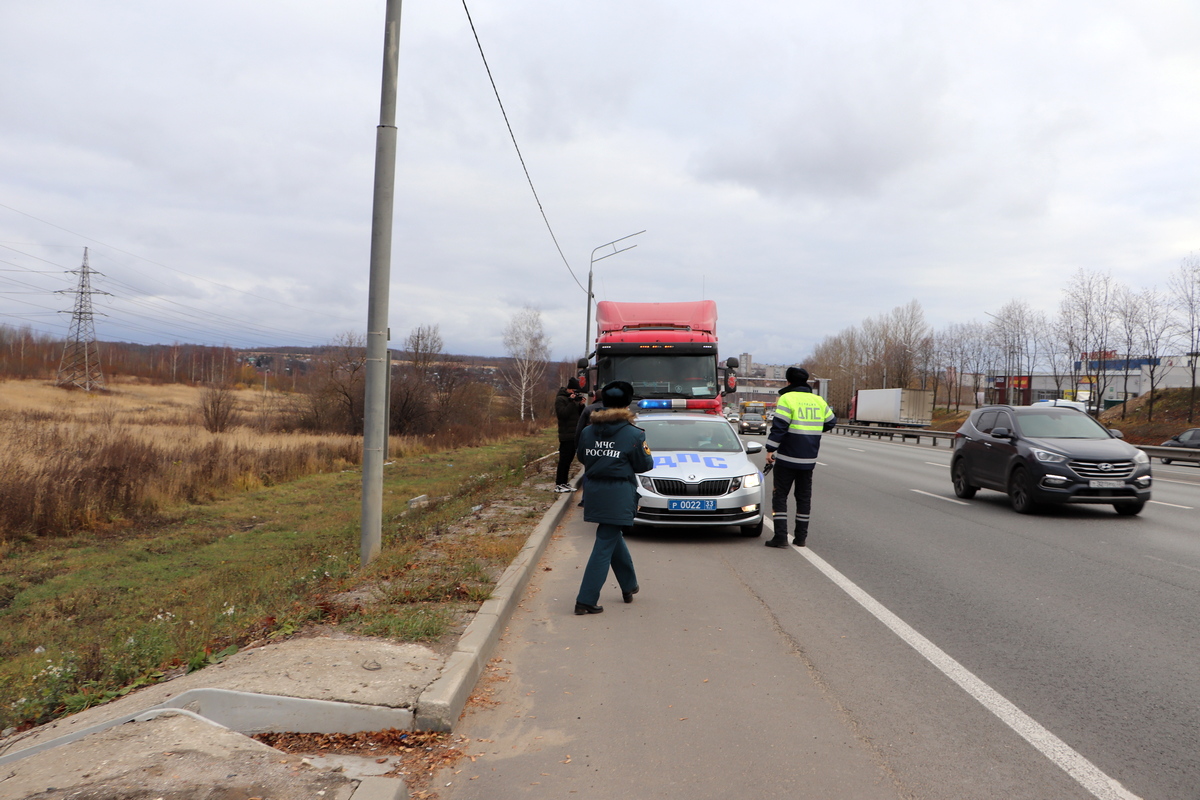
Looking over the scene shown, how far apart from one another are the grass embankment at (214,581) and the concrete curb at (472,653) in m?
0.17

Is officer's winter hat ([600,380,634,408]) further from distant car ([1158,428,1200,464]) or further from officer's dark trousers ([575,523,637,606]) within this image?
distant car ([1158,428,1200,464])

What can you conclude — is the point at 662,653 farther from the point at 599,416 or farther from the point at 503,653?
the point at 599,416

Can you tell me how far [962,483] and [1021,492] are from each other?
80.6 inches

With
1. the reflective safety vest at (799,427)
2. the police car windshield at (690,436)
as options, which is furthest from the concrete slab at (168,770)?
the police car windshield at (690,436)

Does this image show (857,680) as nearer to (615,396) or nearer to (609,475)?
(609,475)

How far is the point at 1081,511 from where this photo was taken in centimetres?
1281

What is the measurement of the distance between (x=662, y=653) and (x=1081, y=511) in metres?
10.4

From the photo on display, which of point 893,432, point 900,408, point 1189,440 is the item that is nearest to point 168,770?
point 1189,440

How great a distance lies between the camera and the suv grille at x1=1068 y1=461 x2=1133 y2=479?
1170 cm

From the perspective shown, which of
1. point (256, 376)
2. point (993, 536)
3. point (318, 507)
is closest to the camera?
point (993, 536)

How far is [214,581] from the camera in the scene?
10453mm

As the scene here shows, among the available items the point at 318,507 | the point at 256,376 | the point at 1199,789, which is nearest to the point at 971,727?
the point at 1199,789

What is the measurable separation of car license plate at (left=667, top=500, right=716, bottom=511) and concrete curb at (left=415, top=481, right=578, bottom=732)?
2118 millimetres

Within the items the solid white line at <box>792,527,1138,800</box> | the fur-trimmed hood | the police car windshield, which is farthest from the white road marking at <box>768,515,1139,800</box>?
the police car windshield
